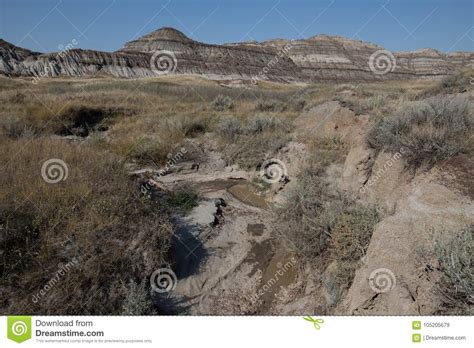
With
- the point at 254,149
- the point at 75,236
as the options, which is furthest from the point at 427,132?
the point at 254,149

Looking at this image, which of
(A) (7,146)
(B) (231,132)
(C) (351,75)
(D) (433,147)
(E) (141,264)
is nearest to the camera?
(E) (141,264)

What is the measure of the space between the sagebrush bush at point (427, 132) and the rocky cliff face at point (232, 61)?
132 feet

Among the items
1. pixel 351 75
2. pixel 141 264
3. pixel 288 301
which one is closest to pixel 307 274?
pixel 288 301

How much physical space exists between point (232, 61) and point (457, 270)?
60445 millimetres

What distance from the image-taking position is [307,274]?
14.7ft

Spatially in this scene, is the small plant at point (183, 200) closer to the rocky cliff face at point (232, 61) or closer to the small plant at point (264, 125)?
the small plant at point (264, 125)

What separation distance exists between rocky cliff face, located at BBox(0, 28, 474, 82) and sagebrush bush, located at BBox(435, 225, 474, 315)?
43.5 meters

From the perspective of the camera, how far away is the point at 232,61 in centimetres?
5962

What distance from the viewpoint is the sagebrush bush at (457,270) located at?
271 cm

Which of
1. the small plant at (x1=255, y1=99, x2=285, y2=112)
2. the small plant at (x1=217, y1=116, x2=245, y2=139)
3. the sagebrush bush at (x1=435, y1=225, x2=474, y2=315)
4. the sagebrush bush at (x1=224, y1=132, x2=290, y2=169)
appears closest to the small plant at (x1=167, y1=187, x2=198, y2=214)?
the sagebrush bush at (x1=224, y1=132, x2=290, y2=169)

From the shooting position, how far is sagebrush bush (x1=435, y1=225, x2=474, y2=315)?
2713 millimetres
